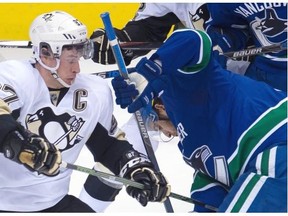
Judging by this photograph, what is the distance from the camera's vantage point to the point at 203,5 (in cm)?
259

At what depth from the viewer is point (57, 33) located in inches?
91.4

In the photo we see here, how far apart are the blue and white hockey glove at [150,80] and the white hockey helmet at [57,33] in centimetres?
49

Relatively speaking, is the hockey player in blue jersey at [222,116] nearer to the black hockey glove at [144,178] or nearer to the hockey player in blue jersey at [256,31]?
the black hockey glove at [144,178]

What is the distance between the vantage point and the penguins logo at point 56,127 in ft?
7.48

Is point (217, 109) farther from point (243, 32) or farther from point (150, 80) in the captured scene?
point (243, 32)

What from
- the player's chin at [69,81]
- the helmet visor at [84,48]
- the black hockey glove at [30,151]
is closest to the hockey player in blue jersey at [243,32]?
the helmet visor at [84,48]

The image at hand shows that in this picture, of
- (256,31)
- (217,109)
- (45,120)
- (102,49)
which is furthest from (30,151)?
(256,31)

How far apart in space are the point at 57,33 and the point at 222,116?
667 millimetres

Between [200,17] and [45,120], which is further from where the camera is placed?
[200,17]

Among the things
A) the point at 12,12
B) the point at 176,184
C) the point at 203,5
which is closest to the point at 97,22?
the point at 12,12

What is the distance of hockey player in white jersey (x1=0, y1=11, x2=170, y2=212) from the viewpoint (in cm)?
225

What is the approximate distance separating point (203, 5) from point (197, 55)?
0.79 meters

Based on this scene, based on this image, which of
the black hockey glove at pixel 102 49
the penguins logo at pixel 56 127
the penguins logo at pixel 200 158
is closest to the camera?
the penguins logo at pixel 200 158

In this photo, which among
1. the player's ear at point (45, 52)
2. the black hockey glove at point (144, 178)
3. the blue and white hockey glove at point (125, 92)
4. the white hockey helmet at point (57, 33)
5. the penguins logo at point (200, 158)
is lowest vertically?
the black hockey glove at point (144, 178)
